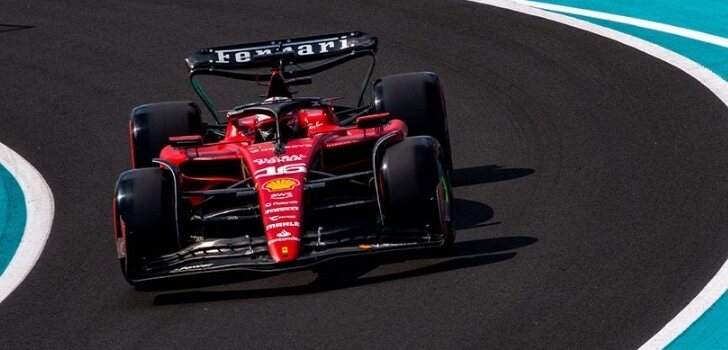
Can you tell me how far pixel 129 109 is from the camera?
49.1ft

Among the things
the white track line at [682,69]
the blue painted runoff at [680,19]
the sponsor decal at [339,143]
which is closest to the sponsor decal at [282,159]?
the sponsor decal at [339,143]

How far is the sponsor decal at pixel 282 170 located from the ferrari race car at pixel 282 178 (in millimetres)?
12

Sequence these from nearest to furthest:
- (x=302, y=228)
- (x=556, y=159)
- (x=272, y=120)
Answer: (x=302, y=228), (x=272, y=120), (x=556, y=159)

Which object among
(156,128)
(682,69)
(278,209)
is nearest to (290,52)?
(156,128)

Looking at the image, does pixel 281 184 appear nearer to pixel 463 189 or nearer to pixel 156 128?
pixel 156 128

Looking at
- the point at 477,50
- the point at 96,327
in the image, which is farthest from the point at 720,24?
the point at 96,327

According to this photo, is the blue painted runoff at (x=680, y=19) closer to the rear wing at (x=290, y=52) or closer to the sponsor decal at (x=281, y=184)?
the rear wing at (x=290, y=52)

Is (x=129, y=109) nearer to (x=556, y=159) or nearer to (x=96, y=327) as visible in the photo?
(x=556, y=159)

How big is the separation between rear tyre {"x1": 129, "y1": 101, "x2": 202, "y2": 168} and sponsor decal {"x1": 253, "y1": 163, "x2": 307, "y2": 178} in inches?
53.9

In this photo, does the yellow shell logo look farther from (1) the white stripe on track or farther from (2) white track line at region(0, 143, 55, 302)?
(1) the white stripe on track

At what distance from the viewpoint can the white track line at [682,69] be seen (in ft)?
28.8

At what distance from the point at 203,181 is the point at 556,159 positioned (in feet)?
9.46

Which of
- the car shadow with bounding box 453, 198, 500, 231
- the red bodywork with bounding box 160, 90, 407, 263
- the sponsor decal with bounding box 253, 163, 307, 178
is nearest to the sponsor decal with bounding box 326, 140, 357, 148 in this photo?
the red bodywork with bounding box 160, 90, 407, 263

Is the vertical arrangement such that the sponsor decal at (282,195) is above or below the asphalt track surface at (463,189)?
above
